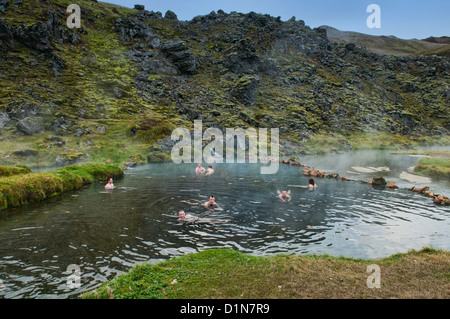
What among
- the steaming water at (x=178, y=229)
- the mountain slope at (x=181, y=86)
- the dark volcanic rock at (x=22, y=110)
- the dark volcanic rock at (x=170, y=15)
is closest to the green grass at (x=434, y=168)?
the steaming water at (x=178, y=229)

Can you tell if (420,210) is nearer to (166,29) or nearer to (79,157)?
(79,157)

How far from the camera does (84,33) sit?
404 ft

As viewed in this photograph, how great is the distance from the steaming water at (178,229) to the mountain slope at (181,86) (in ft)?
101

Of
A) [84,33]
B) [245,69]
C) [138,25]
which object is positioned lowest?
[245,69]

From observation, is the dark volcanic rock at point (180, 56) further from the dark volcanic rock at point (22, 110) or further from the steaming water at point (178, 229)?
the steaming water at point (178, 229)

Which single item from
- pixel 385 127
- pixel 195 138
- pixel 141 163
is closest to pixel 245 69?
pixel 385 127

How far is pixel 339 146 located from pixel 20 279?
10209cm

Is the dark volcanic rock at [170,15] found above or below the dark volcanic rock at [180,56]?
above

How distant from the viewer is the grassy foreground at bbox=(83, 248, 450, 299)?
29.4 ft

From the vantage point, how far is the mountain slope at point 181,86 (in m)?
61.7

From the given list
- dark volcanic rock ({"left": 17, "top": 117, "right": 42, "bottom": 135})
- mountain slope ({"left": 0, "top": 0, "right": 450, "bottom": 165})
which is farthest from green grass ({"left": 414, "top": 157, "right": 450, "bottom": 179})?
dark volcanic rock ({"left": 17, "top": 117, "right": 42, "bottom": 135})

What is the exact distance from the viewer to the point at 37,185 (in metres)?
25.2

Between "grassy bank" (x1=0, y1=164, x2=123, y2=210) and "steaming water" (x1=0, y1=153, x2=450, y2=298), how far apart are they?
4.29ft

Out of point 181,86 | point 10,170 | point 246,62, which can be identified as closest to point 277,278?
point 10,170
